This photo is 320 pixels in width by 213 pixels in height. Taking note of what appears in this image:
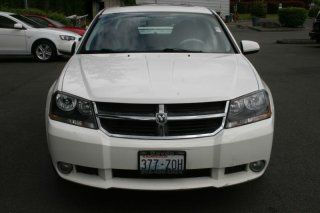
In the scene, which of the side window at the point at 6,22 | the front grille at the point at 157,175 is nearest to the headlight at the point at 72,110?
the front grille at the point at 157,175

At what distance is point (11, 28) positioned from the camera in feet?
45.7

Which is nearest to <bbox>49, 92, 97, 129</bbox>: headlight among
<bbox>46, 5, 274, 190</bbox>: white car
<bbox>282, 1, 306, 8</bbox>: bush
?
<bbox>46, 5, 274, 190</bbox>: white car

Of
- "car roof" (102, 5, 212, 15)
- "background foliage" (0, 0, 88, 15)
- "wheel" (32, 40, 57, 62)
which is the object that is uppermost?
"car roof" (102, 5, 212, 15)

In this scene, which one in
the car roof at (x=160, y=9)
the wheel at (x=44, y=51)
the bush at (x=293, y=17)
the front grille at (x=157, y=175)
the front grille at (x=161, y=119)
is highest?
the car roof at (x=160, y=9)

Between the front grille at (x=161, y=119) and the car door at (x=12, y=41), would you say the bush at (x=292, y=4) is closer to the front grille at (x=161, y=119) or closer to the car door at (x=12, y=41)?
the car door at (x=12, y=41)

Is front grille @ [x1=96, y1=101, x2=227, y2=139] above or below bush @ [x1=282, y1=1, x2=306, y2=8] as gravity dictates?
above

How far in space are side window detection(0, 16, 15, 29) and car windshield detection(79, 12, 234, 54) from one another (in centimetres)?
946

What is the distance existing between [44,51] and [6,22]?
4.78ft

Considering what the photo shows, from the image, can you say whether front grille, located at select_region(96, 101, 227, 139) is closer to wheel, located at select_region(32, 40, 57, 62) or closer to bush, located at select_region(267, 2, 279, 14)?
wheel, located at select_region(32, 40, 57, 62)

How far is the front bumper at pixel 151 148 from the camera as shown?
3.33m

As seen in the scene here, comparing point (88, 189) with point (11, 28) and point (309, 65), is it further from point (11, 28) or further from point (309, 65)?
point (11, 28)

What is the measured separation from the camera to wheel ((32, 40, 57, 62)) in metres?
13.8

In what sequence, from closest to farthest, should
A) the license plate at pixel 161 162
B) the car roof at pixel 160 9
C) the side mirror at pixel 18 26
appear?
the license plate at pixel 161 162 → the car roof at pixel 160 9 → the side mirror at pixel 18 26

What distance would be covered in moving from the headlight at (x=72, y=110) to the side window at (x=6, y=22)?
1103 cm
